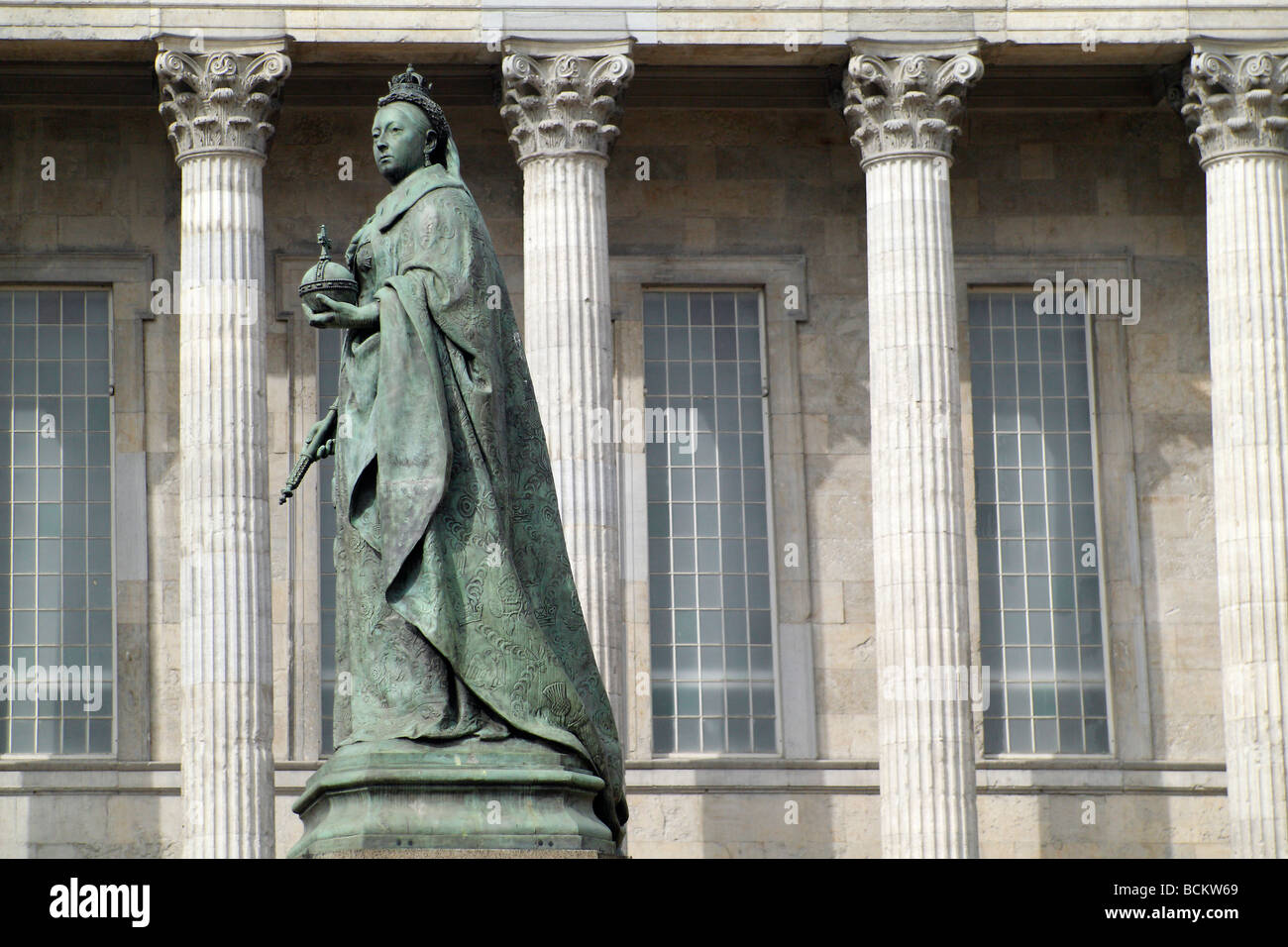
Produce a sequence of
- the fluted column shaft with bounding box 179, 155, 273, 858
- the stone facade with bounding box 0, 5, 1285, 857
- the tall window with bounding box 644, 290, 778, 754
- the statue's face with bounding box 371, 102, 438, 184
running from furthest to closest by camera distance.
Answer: the tall window with bounding box 644, 290, 778, 754
the stone facade with bounding box 0, 5, 1285, 857
the fluted column shaft with bounding box 179, 155, 273, 858
the statue's face with bounding box 371, 102, 438, 184

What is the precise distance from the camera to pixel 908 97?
107 ft

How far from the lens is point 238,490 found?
103ft

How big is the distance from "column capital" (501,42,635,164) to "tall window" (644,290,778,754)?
3852mm

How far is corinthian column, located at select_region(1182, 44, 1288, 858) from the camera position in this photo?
3153 cm

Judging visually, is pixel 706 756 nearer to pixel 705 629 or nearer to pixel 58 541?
pixel 705 629

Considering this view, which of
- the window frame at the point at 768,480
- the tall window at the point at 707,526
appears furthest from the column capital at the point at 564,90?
the tall window at the point at 707,526

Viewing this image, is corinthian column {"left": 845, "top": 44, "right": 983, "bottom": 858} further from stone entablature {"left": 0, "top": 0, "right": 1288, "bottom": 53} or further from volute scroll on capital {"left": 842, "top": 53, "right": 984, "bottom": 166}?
stone entablature {"left": 0, "top": 0, "right": 1288, "bottom": 53}

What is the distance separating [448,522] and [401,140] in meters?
2.03

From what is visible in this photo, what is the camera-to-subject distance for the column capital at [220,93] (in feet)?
105

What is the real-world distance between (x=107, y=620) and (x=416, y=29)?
8.48 meters

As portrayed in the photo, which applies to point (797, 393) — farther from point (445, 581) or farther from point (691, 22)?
point (445, 581)

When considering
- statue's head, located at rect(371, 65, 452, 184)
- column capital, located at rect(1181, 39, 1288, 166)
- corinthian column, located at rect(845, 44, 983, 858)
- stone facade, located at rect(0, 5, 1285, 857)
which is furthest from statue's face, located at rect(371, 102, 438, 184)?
column capital, located at rect(1181, 39, 1288, 166)

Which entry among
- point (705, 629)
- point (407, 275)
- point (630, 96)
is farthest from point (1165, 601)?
point (407, 275)

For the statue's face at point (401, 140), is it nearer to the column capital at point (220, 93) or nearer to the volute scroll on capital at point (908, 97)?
the column capital at point (220, 93)
